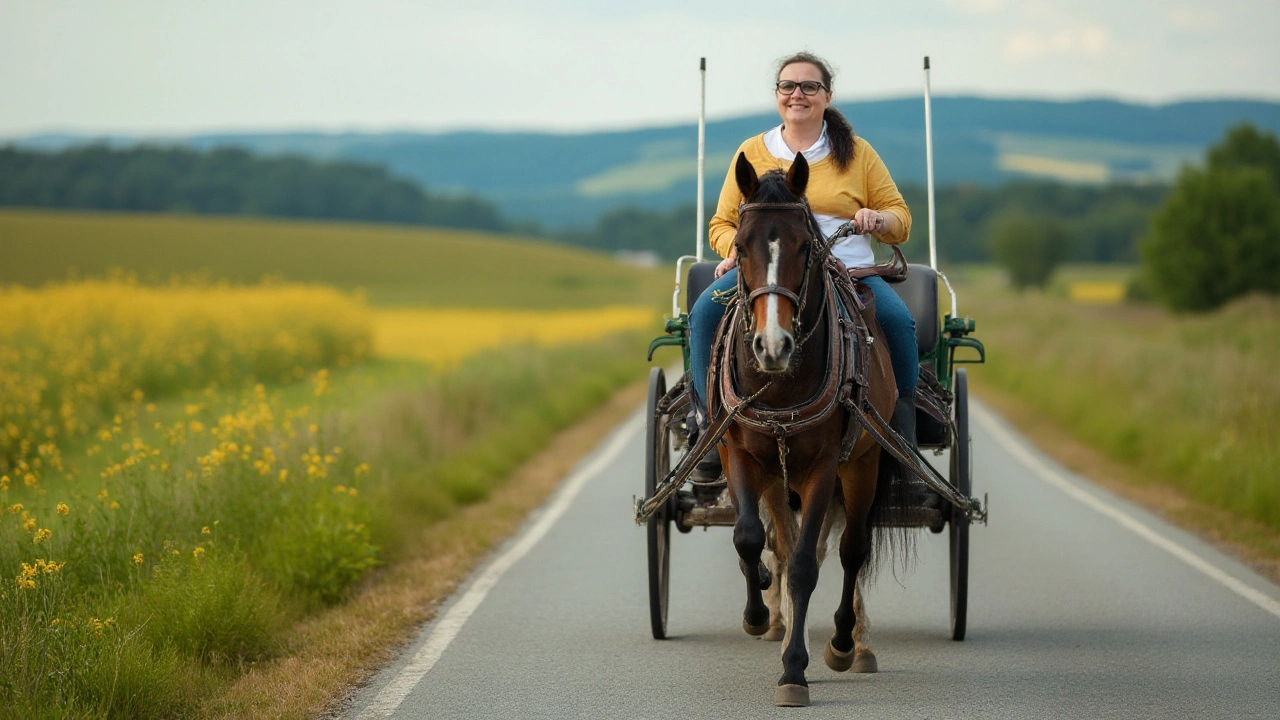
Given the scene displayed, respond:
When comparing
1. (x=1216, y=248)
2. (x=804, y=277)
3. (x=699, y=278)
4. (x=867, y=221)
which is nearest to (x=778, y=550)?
(x=804, y=277)

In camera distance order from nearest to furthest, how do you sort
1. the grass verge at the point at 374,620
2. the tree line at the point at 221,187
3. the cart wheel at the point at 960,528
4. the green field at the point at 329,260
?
the grass verge at the point at 374,620
the cart wheel at the point at 960,528
the green field at the point at 329,260
the tree line at the point at 221,187

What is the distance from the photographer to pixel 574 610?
7.89 meters

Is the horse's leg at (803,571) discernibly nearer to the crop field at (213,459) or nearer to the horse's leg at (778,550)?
the horse's leg at (778,550)

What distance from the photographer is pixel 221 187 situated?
97625 millimetres

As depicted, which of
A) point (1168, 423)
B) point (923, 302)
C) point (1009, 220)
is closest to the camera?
point (923, 302)

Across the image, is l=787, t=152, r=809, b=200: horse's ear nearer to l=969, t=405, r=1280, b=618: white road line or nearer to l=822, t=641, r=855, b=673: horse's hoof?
l=822, t=641, r=855, b=673: horse's hoof

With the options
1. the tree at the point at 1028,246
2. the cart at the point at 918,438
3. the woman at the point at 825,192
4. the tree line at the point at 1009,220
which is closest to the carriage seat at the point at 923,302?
the cart at the point at 918,438

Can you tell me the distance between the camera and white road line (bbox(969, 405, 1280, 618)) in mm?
8086

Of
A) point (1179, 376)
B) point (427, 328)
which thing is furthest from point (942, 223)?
point (1179, 376)

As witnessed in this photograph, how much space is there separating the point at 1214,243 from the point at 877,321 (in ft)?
236

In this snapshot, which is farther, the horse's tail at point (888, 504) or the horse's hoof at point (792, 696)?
the horse's tail at point (888, 504)

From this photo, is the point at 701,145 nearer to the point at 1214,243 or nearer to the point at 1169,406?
the point at 1169,406

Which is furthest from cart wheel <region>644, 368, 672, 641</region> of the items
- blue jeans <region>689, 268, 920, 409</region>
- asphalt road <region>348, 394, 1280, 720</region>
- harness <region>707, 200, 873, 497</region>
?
harness <region>707, 200, 873, 497</region>

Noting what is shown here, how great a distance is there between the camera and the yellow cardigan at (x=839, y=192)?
652 centimetres
